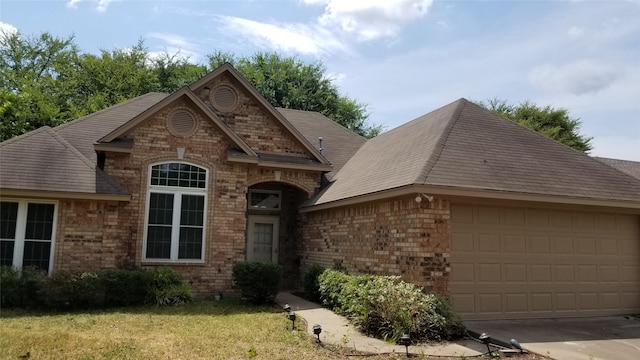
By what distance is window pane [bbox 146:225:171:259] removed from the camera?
13.1 m

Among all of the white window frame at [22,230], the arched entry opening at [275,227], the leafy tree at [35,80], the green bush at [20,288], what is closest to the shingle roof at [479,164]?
the arched entry opening at [275,227]

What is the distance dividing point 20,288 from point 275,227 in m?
7.88

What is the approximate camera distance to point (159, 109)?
13.4 meters

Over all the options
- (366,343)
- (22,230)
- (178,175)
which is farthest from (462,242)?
(22,230)

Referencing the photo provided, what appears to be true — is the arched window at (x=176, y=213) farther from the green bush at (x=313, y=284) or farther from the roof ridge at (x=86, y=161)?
the green bush at (x=313, y=284)

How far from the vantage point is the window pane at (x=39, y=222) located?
11.8 metres

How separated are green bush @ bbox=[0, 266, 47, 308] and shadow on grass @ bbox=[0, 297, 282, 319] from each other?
0.85ft

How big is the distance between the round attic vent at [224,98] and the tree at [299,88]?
18429 mm

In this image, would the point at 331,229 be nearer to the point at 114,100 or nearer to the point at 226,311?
the point at 226,311

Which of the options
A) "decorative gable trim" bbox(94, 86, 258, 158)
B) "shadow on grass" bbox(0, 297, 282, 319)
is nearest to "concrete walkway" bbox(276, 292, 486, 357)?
"shadow on grass" bbox(0, 297, 282, 319)

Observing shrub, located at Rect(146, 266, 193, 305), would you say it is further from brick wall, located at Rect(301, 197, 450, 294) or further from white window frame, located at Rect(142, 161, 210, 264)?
brick wall, located at Rect(301, 197, 450, 294)

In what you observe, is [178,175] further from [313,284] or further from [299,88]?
[299,88]

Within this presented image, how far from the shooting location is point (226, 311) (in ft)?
36.7

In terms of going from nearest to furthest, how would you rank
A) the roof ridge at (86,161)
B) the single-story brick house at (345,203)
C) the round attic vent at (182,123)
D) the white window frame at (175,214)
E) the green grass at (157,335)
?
the green grass at (157,335) → the single-story brick house at (345,203) → the roof ridge at (86,161) → the white window frame at (175,214) → the round attic vent at (182,123)
